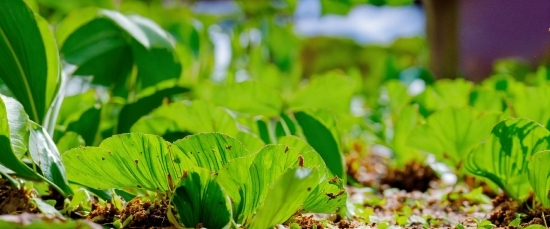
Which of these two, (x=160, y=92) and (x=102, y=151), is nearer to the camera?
(x=102, y=151)

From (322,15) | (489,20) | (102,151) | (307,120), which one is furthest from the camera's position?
(489,20)

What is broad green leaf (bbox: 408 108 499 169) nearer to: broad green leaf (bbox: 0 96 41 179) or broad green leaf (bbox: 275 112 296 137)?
broad green leaf (bbox: 275 112 296 137)

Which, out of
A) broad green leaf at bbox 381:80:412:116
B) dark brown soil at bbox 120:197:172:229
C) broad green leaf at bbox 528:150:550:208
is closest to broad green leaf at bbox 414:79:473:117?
broad green leaf at bbox 381:80:412:116

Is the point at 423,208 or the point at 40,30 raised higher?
A: the point at 40,30

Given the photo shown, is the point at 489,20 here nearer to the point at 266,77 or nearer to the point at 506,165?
the point at 266,77

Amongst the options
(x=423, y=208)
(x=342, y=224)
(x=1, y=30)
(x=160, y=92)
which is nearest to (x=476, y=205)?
(x=423, y=208)

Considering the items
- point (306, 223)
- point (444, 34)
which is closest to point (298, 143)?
point (306, 223)

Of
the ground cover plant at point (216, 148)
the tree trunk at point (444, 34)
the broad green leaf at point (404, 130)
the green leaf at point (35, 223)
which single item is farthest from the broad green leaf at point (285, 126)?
the tree trunk at point (444, 34)

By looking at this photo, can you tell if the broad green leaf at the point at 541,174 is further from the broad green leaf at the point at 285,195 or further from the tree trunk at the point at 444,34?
the tree trunk at the point at 444,34
